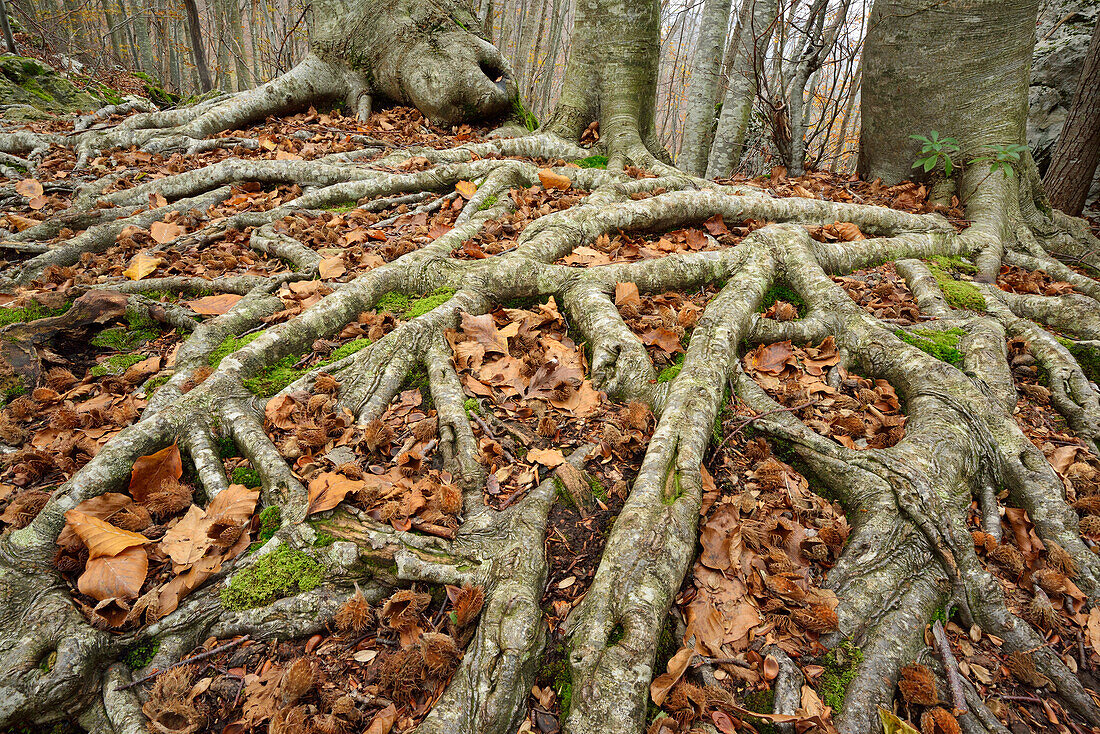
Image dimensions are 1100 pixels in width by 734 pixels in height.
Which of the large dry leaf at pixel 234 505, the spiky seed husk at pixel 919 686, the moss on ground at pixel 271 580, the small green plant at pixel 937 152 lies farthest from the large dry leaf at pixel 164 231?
the small green plant at pixel 937 152

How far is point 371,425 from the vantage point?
246cm

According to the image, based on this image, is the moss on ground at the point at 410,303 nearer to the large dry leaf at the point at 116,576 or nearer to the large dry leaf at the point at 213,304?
the large dry leaf at the point at 213,304

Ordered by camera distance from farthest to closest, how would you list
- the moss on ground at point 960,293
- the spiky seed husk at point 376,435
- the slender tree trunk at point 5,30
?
1. the slender tree trunk at point 5,30
2. the moss on ground at point 960,293
3. the spiky seed husk at point 376,435

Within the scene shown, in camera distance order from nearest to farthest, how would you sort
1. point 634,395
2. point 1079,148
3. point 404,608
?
point 404,608
point 634,395
point 1079,148

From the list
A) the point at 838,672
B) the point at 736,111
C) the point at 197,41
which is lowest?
the point at 838,672

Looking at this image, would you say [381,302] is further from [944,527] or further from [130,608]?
[944,527]

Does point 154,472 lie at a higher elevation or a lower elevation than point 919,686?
higher

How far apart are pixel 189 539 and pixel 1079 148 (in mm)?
9741

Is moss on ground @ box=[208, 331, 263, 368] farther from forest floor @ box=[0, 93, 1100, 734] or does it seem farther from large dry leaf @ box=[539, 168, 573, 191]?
large dry leaf @ box=[539, 168, 573, 191]

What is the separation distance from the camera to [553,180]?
5.15 metres

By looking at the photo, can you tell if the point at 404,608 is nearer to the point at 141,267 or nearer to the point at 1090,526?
the point at 1090,526

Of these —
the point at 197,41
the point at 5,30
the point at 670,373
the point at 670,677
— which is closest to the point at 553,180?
the point at 670,373

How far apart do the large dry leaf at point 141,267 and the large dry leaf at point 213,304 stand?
62 cm

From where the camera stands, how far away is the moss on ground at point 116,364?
296 centimetres
